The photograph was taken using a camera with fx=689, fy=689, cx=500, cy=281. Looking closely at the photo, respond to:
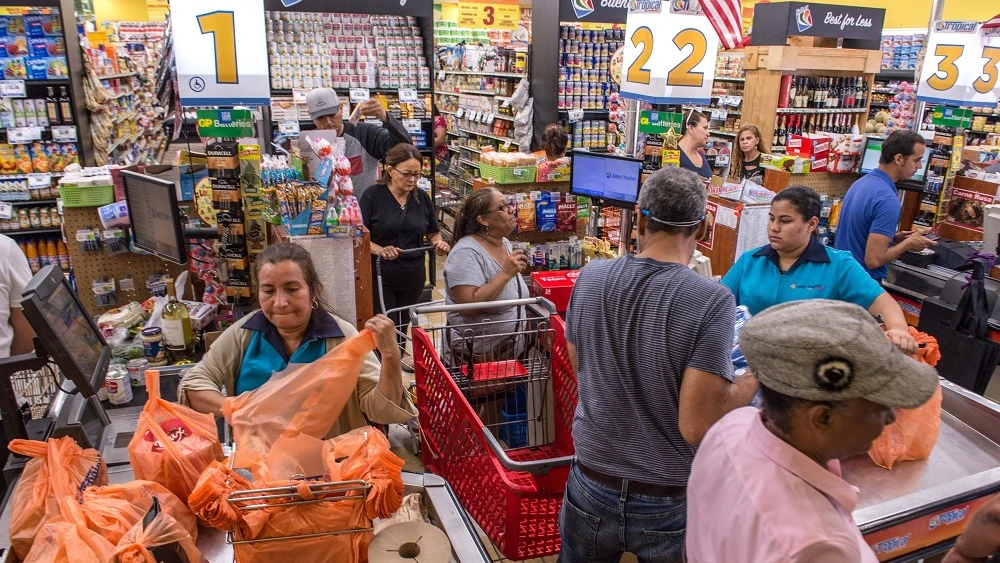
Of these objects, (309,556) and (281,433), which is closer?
(309,556)

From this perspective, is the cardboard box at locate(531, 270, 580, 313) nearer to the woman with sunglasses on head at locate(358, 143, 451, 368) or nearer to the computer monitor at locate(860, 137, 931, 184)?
the woman with sunglasses on head at locate(358, 143, 451, 368)

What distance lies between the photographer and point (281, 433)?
1.85m

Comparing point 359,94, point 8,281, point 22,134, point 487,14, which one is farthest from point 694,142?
point 487,14

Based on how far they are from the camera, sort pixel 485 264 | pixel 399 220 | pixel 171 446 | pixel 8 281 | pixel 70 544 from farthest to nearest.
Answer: pixel 399 220
pixel 485 264
pixel 8 281
pixel 171 446
pixel 70 544

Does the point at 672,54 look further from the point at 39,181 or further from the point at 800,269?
the point at 39,181

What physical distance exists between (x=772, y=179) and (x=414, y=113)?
395 centimetres

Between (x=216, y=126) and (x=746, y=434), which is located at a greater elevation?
(x=216, y=126)

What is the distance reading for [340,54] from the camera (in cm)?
806

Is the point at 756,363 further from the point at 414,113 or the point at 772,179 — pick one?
the point at 414,113

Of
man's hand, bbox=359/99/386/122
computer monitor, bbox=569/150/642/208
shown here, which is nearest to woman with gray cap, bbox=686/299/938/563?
computer monitor, bbox=569/150/642/208

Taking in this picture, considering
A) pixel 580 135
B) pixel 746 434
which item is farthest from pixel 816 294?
pixel 580 135

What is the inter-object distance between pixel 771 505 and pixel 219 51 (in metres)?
3.85

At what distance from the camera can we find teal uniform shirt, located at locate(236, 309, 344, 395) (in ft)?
7.28

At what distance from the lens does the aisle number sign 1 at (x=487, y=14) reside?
19844 millimetres
